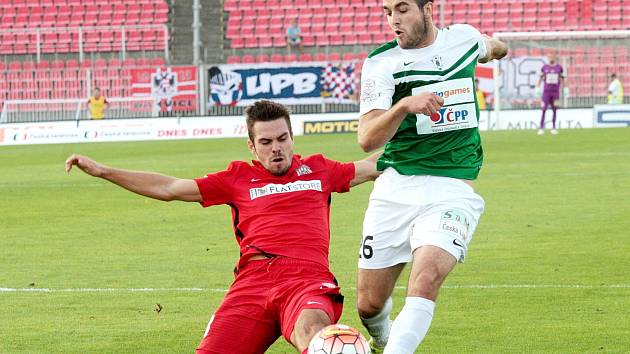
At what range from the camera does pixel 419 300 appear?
6.36 m

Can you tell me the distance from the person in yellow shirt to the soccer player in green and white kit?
2879 cm

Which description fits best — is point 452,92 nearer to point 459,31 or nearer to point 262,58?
point 459,31

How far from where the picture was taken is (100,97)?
116 ft

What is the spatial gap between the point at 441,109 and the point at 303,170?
838 mm

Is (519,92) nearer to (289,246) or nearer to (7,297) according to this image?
(7,297)

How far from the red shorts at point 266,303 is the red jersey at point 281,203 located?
10 cm

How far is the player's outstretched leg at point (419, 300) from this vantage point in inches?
244

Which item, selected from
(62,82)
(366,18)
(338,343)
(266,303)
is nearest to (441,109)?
(266,303)

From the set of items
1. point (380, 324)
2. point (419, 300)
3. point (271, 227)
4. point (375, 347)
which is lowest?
point (375, 347)

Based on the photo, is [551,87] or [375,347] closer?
[375,347]

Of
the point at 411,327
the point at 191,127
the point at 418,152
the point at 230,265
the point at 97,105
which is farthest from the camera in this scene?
the point at 97,105

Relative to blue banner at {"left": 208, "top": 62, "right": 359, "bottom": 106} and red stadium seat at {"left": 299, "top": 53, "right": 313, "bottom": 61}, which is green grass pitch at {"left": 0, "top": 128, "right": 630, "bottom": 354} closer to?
blue banner at {"left": 208, "top": 62, "right": 359, "bottom": 106}

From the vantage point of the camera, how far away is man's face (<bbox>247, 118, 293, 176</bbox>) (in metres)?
6.78

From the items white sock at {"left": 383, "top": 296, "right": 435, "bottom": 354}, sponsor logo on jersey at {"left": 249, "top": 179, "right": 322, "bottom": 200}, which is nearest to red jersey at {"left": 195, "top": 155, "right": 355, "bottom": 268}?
sponsor logo on jersey at {"left": 249, "top": 179, "right": 322, "bottom": 200}
